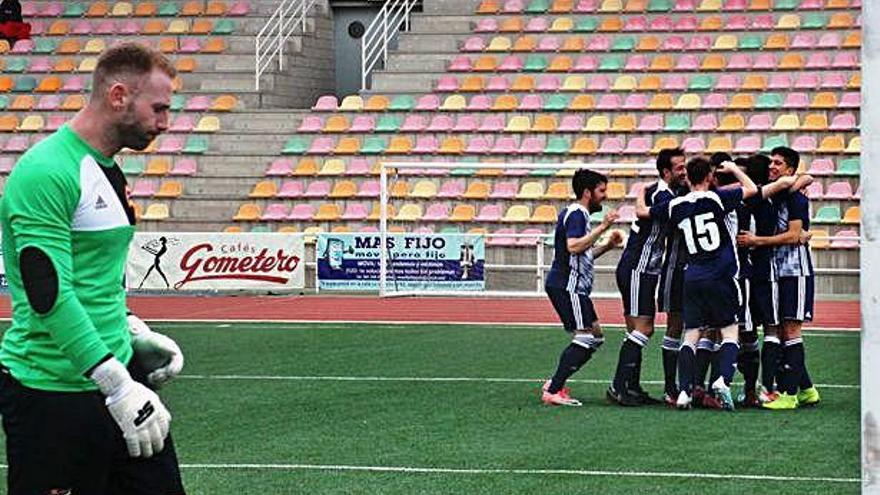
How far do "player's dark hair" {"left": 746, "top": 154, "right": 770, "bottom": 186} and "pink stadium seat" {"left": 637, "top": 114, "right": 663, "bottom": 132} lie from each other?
15.9 meters

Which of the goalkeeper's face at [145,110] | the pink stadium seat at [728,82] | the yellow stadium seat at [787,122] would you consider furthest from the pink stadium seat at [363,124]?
the goalkeeper's face at [145,110]

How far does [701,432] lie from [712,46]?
19.9 m

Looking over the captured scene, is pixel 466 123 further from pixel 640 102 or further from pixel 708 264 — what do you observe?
pixel 708 264

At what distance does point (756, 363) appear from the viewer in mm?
13180

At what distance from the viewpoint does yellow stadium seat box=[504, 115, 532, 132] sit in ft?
97.7

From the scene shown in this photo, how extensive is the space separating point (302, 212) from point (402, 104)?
2945 mm

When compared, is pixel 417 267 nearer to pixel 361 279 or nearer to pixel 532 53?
pixel 361 279

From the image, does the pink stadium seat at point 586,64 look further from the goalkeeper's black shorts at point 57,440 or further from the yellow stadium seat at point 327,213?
the goalkeeper's black shorts at point 57,440

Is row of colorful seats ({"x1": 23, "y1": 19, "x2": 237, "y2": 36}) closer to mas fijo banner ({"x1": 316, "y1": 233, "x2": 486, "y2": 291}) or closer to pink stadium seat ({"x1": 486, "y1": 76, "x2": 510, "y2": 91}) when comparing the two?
pink stadium seat ({"x1": 486, "y1": 76, "x2": 510, "y2": 91})

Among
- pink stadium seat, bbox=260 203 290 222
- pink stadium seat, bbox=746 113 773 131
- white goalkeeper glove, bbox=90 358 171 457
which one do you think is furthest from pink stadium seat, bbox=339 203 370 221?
white goalkeeper glove, bbox=90 358 171 457

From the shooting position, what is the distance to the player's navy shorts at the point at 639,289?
43.3ft

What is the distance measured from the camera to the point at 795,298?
521 inches

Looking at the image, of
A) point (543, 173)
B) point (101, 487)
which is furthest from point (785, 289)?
point (543, 173)

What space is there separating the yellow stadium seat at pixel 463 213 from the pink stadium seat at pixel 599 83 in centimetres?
333
